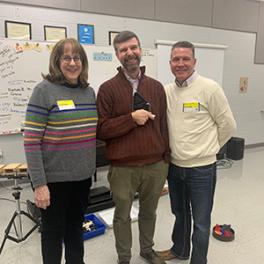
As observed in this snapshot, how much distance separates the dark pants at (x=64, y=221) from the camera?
1.38 m

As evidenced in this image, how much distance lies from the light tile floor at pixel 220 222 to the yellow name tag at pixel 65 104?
1285 mm

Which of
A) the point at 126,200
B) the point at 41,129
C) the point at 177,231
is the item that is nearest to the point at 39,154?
the point at 41,129

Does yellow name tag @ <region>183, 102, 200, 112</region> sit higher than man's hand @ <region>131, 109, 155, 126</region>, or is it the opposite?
yellow name tag @ <region>183, 102, 200, 112</region>

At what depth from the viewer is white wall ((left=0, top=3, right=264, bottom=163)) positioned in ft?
11.1

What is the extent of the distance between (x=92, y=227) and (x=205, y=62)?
3599 mm

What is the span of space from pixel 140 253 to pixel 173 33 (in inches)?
141

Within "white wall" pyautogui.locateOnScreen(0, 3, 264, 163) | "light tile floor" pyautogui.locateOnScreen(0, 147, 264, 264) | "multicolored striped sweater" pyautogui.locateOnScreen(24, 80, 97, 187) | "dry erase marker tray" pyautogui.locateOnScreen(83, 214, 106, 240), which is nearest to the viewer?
"multicolored striped sweater" pyautogui.locateOnScreen(24, 80, 97, 187)

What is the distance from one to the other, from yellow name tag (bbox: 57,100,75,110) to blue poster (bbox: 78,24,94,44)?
260 cm

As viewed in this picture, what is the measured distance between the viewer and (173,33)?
171 inches

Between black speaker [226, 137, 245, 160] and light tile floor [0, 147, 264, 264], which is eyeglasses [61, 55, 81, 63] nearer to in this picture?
light tile floor [0, 147, 264, 264]

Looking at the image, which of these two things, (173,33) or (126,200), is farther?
(173,33)

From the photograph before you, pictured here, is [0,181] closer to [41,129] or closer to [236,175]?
[41,129]

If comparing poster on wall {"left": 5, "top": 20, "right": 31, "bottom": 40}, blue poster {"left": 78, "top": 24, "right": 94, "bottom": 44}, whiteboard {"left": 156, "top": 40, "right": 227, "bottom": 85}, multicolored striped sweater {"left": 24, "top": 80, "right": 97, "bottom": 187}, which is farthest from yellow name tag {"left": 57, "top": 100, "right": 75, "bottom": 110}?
whiteboard {"left": 156, "top": 40, "right": 227, "bottom": 85}

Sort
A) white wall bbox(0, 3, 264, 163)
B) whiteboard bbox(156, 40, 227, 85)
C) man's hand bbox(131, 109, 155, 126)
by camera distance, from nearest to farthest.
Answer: man's hand bbox(131, 109, 155, 126) < white wall bbox(0, 3, 264, 163) < whiteboard bbox(156, 40, 227, 85)
